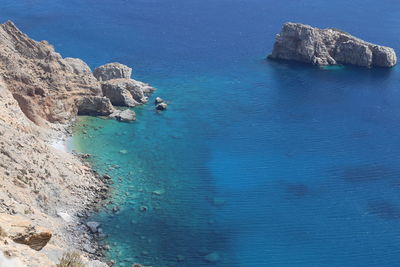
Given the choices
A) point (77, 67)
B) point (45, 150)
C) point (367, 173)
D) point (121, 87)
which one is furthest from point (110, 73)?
point (367, 173)

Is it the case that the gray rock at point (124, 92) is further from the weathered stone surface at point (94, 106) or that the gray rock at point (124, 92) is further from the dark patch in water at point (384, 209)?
the dark patch in water at point (384, 209)

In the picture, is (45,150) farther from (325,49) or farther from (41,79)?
(325,49)

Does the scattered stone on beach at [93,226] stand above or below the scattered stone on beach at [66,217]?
below

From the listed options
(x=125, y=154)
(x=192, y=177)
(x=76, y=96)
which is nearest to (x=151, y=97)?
(x=76, y=96)

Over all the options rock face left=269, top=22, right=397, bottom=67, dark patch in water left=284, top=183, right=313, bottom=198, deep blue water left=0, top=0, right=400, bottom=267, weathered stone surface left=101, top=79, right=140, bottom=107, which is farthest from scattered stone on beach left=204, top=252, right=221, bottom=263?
rock face left=269, top=22, right=397, bottom=67

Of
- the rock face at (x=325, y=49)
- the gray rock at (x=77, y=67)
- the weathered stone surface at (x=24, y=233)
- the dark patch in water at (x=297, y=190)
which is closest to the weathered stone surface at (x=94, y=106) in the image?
the gray rock at (x=77, y=67)

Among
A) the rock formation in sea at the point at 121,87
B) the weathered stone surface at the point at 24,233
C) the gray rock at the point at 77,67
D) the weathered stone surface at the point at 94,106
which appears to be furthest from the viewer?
the rock formation in sea at the point at 121,87

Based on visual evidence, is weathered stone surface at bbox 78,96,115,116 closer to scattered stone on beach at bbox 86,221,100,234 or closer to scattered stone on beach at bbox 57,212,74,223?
scattered stone on beach at bbox 57,212,74,223
